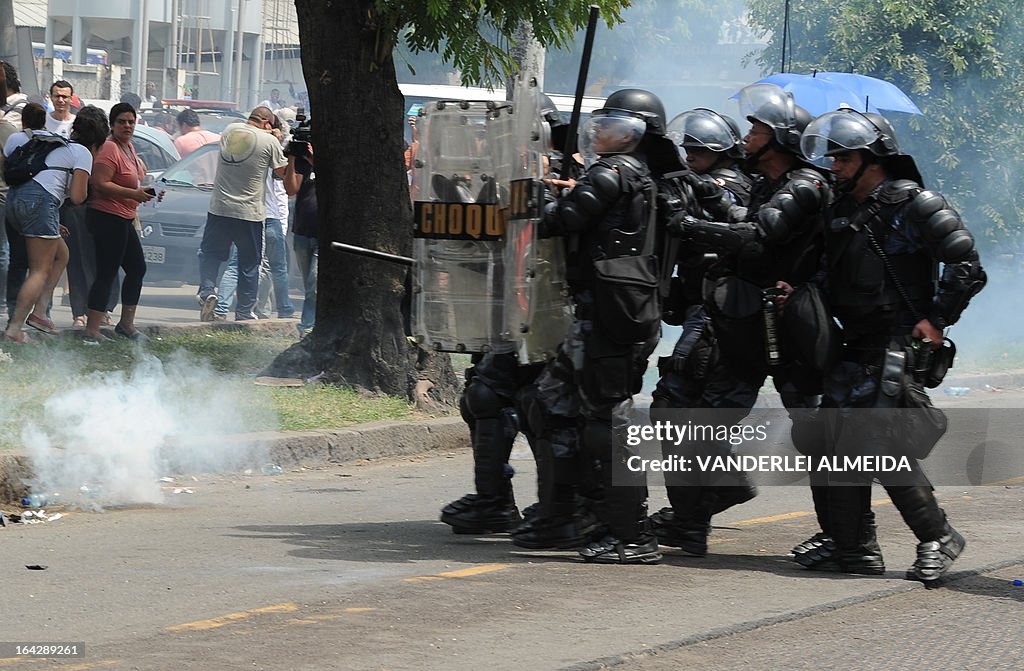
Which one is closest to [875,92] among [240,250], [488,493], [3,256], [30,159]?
[240,250]

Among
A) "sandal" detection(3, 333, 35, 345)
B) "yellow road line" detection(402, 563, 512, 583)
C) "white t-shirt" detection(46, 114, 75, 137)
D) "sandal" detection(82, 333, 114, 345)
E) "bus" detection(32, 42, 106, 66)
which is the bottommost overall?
"yellow road line" detection(402, 563, 512, 583)

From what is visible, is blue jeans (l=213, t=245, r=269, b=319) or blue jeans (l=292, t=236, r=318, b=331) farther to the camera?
blue jeans (l=213, t=245, r=269, b=319)

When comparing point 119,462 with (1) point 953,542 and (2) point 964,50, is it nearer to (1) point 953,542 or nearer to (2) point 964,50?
(1) point 953,542

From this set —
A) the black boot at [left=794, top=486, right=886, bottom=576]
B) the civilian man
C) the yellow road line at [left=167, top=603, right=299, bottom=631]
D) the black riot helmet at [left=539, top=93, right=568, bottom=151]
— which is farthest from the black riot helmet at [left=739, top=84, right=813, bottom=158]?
the civilian man

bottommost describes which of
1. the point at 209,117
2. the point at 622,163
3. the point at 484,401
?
the point at 484,401

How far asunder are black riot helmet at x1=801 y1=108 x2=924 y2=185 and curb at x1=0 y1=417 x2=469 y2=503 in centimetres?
365

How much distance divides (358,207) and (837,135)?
4370mm

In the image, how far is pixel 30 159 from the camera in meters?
10.8

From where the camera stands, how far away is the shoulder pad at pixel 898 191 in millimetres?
5824

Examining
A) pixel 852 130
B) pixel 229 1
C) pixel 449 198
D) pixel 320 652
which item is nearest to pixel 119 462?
pixel 449 198

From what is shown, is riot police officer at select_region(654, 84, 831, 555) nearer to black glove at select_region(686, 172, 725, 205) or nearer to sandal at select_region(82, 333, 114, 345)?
black glove at select_region(686, 172, 725, 205)

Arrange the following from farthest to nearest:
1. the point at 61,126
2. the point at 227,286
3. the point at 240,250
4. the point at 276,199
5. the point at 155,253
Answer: the point at 155,253, the point at 276,199, the point at 227,286, the point at 240,250, the point at 61,126

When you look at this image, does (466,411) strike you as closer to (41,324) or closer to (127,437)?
(127,437)

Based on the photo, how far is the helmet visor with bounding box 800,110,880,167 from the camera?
5879mm
